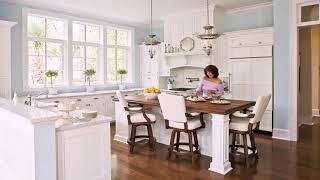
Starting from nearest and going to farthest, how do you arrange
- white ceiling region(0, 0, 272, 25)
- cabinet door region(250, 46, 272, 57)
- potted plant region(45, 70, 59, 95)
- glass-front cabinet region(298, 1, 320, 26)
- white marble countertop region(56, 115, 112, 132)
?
white marble countertop region(56, 115, 112, 132), glass-front cabinet region(298, 1, 320, 26), cabinet door region(250, 46, 272, 57), white ceiling region(0, 0, 272, 25), potted plant region(45, 70, 59, 95)

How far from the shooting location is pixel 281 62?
4.73 m

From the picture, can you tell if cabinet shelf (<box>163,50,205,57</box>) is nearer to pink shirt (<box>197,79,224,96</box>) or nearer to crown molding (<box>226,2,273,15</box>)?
crown molding (<box>226,2,273,15</box>)

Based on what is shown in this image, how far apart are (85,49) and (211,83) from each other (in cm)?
376

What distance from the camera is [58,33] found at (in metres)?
6.11

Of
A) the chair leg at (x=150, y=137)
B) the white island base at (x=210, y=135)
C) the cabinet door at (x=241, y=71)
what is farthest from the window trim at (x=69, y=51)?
the cabinet door at (x=241, y=71)

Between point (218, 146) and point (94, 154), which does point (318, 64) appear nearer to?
point (218, 146)

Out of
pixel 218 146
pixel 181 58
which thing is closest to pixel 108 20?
pixel 181 58

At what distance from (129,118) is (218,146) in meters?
1.57

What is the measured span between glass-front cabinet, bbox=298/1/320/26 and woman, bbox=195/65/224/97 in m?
1.83

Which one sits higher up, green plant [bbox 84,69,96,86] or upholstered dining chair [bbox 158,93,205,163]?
green plant [bbox 84,69,96,86]

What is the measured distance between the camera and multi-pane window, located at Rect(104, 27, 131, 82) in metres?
7.11

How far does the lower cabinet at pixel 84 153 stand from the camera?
2.33 metres

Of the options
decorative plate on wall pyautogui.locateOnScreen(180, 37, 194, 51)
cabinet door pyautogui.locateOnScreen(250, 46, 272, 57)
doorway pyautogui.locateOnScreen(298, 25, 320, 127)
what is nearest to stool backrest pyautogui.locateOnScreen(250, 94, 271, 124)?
cabinet door pyautogui.locateOnScreen(250, 46, 272, 57)

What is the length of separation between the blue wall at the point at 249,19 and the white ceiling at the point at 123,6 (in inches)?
10.4
